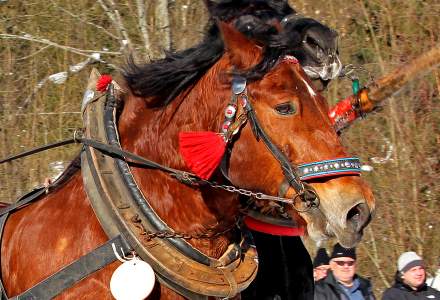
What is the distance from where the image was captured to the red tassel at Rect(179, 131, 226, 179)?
2.93 meters

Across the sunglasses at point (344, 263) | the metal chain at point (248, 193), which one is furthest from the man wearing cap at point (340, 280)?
the metal chain at point (248, 193)

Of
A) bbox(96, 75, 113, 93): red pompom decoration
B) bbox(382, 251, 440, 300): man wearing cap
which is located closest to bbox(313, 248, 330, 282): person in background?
bbox(382, 251, 440, 300): man wearing cap

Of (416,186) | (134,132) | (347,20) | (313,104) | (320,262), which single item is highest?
(313,104)

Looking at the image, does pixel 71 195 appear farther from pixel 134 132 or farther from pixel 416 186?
pixel 416 186

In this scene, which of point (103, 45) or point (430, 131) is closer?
point (430, 131)

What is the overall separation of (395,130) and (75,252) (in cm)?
487

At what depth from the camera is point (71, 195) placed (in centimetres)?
322

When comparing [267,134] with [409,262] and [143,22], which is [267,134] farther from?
[143,22]

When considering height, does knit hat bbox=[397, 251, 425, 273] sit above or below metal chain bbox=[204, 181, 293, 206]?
below

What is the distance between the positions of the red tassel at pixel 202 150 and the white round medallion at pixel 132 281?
1.29 ft

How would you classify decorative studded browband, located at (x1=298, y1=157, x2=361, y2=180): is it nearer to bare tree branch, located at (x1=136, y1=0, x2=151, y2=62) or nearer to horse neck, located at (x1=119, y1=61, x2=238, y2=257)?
horse neck, located at (x1=119, y1=61, x2=238, y2=257)

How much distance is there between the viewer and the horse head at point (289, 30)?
2.97m

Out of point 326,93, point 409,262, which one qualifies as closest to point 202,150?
point 409,262

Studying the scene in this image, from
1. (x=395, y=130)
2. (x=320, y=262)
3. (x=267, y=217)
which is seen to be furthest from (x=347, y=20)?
(x=267, y=217)
